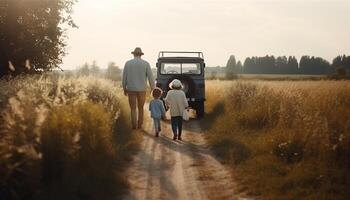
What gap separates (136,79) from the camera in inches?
623

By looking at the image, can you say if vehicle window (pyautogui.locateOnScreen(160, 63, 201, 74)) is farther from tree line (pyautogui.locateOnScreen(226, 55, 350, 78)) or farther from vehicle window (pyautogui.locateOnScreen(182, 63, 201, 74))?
tree line (pyautogui.locateOnScreen(226, 55, 350, 78))

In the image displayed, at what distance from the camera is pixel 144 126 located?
56.0 feet

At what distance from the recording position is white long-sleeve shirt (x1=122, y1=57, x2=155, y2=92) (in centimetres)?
1581

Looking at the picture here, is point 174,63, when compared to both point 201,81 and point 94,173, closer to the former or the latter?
point 201,81

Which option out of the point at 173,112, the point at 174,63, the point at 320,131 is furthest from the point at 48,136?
the point at 174,63

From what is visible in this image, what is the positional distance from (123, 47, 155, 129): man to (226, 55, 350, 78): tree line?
107716 mm

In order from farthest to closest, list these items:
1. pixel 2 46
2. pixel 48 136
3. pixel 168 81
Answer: pixel 2 46 → pixel 168 81 → pixel 48 136

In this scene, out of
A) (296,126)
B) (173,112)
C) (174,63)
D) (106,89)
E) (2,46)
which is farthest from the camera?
(2,46)

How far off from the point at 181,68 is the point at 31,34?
9246mm

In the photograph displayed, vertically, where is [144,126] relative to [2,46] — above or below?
below

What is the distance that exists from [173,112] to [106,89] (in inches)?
111

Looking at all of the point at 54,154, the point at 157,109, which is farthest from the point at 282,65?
the point at 54,154

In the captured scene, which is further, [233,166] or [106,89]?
[106,89]

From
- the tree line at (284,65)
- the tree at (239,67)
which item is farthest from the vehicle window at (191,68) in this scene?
the tree at (239,67)
